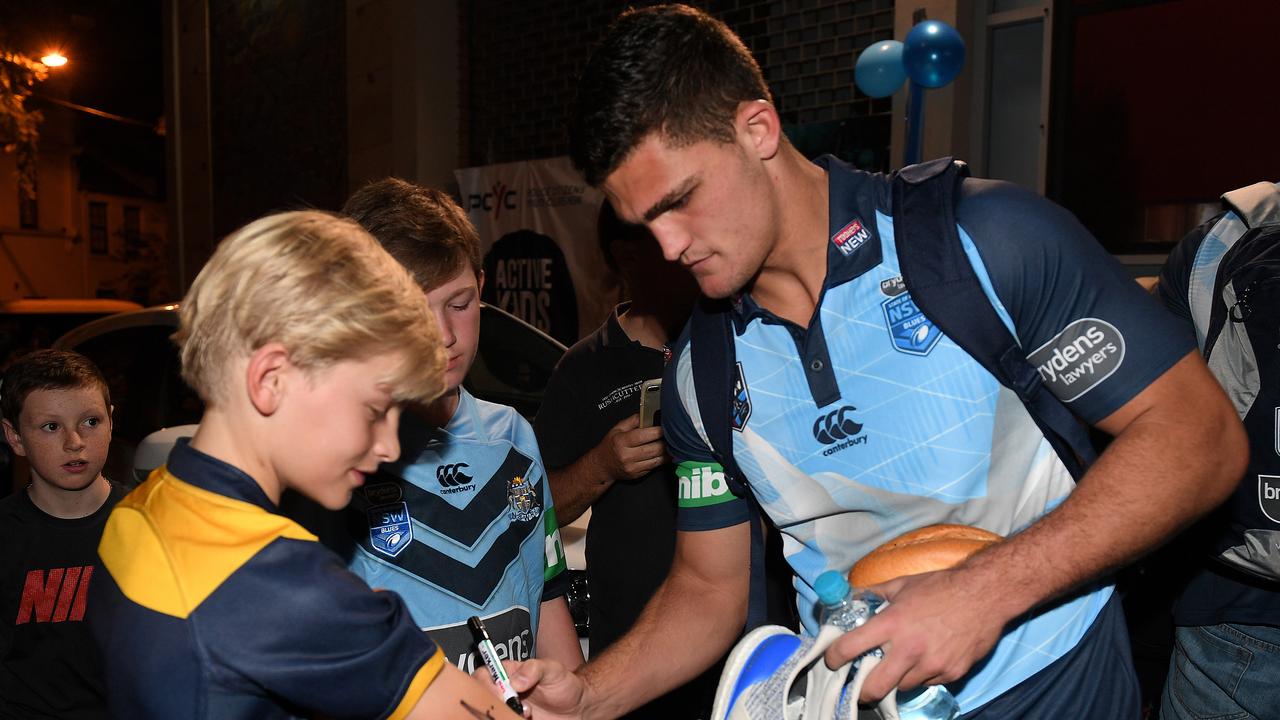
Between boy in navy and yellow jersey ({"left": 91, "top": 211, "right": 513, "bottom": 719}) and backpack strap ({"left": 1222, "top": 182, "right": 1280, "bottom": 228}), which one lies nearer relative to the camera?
boy in navy and yellow jersey ({"left": 91, "top": 211, "right": 513, "bottom": 719})

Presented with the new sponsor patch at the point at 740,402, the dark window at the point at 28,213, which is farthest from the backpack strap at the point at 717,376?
the dark window at the point at 28,213

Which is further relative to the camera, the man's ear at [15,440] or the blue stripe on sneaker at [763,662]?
the man's ear at [15,440]

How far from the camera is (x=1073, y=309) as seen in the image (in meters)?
1.65

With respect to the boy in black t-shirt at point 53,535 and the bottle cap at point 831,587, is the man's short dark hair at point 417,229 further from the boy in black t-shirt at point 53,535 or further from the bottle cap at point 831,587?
the boy in black t-shirt at point 53,535

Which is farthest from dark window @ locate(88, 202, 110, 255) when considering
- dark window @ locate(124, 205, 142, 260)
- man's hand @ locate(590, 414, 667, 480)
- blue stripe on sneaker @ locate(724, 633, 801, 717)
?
blue stripe on sneaker @ locate(724, 633, 801, 717)

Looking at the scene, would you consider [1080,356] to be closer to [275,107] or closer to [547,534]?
[547,534]

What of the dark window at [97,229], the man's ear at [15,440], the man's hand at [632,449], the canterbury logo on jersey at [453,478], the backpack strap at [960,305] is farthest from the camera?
the dark window at [97,229]

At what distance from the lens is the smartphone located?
279cm

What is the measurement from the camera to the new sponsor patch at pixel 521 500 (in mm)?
2213

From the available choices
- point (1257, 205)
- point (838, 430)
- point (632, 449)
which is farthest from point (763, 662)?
point (1257, 205)

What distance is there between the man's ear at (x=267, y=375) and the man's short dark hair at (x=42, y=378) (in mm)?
2773

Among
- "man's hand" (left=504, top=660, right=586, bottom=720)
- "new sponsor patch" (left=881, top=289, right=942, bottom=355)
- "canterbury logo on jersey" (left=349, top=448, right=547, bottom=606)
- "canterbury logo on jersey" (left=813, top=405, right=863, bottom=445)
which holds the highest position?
"new sponsor patch" (left=881, top=289, right=942, bottom=355)

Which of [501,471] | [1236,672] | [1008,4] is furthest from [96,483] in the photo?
[1008,4]

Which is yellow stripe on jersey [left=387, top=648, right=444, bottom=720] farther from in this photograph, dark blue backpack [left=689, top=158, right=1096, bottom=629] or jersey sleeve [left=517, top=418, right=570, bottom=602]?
dark blue backpack [left=689, top=158, right=1096, bottom=629]
